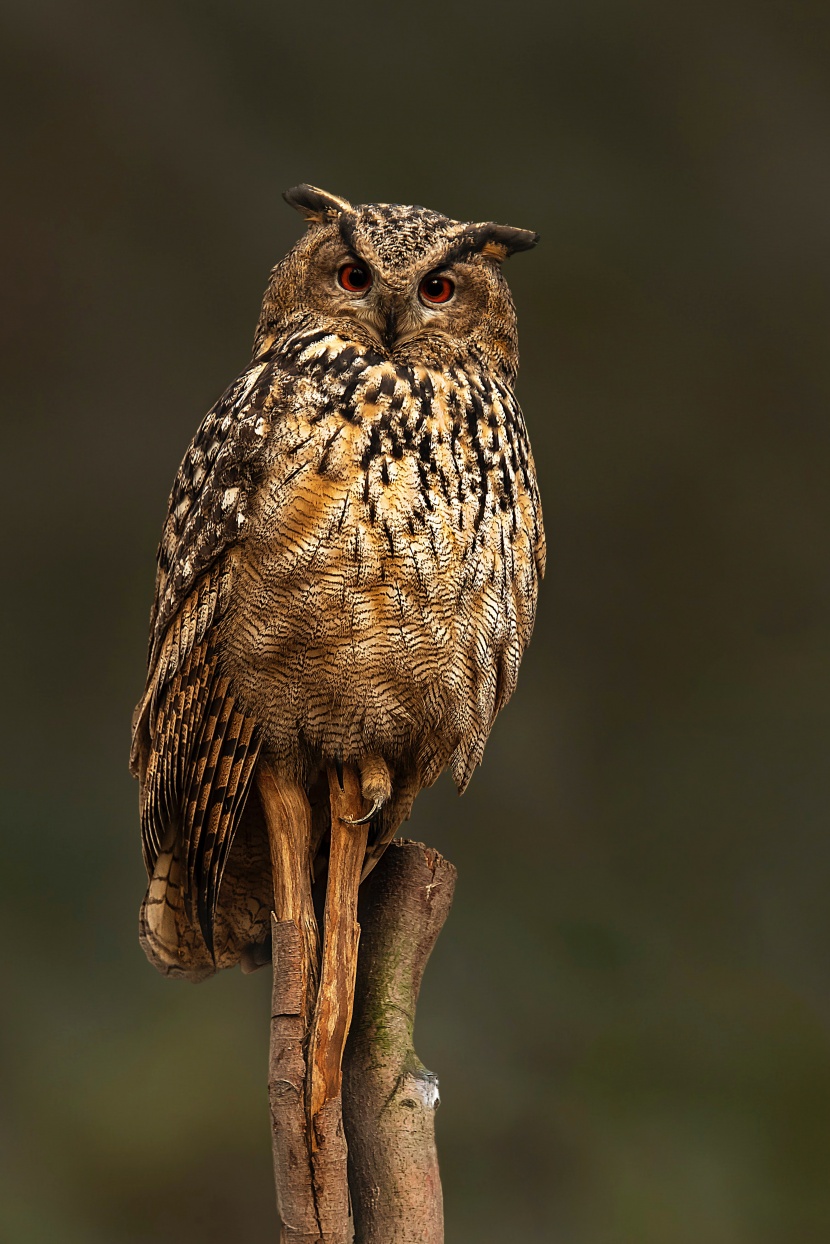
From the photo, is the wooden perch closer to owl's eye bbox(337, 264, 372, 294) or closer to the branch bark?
the branch bark

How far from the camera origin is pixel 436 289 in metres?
1.72

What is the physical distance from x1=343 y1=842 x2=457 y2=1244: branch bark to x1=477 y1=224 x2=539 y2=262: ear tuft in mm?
892

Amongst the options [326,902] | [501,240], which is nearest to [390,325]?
[501,240]

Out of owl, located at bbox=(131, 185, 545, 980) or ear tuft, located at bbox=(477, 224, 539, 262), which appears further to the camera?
ear tuft, located at bbox=(477, 224, 539, 262)

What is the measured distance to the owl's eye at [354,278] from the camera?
1707 mm

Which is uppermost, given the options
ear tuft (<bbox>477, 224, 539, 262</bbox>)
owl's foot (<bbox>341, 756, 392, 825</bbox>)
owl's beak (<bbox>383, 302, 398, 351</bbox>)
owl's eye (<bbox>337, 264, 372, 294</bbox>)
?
ear tuft (<bbox>477, 224, 539, 262</bbox>)

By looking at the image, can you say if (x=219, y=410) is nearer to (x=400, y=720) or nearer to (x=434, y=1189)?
(x=400, y=720)

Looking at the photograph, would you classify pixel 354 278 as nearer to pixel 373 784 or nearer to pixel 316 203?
pixel 316 203

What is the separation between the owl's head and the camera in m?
1.67

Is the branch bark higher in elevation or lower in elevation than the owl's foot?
lower

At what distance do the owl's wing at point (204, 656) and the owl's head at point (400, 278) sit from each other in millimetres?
134

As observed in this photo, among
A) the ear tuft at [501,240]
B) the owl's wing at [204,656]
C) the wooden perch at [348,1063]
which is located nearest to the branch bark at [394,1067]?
the wooden perch at [348,1063]

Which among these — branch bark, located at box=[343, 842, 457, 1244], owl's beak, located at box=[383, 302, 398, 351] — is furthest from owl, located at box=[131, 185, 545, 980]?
branch bark, located at box=[343, 842, 457, 1244]

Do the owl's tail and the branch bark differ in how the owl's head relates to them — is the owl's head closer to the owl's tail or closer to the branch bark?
the owl's tail
